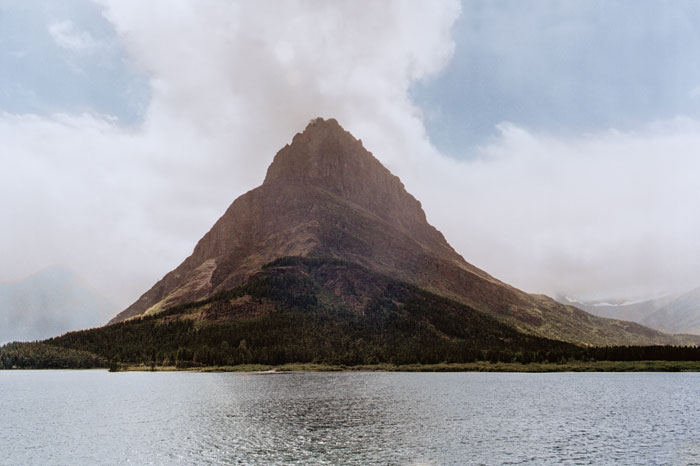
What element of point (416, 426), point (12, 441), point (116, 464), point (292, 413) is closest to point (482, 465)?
point (416, 426)

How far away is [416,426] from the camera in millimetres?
83625

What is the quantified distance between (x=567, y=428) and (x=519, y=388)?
260 ft

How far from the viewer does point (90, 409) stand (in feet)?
381

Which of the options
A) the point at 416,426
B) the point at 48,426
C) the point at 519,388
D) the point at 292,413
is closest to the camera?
the point at 416,426

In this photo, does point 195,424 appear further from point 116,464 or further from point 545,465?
point 545,465

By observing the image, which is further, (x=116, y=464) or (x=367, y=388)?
(x=367, y=388)

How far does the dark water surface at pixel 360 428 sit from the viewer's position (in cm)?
6231

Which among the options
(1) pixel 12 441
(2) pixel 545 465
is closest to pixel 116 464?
(1) pixel 12 441

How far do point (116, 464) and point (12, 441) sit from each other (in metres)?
28.9

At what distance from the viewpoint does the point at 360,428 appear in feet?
269

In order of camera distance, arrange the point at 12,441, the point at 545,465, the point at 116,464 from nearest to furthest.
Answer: the point at 545,465, the point at 116,464, the point at 12,441

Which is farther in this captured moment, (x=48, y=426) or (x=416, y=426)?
(x=48, y=426)

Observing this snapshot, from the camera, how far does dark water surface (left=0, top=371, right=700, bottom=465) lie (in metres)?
62.3

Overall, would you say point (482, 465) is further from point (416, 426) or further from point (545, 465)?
point (416, 426)
